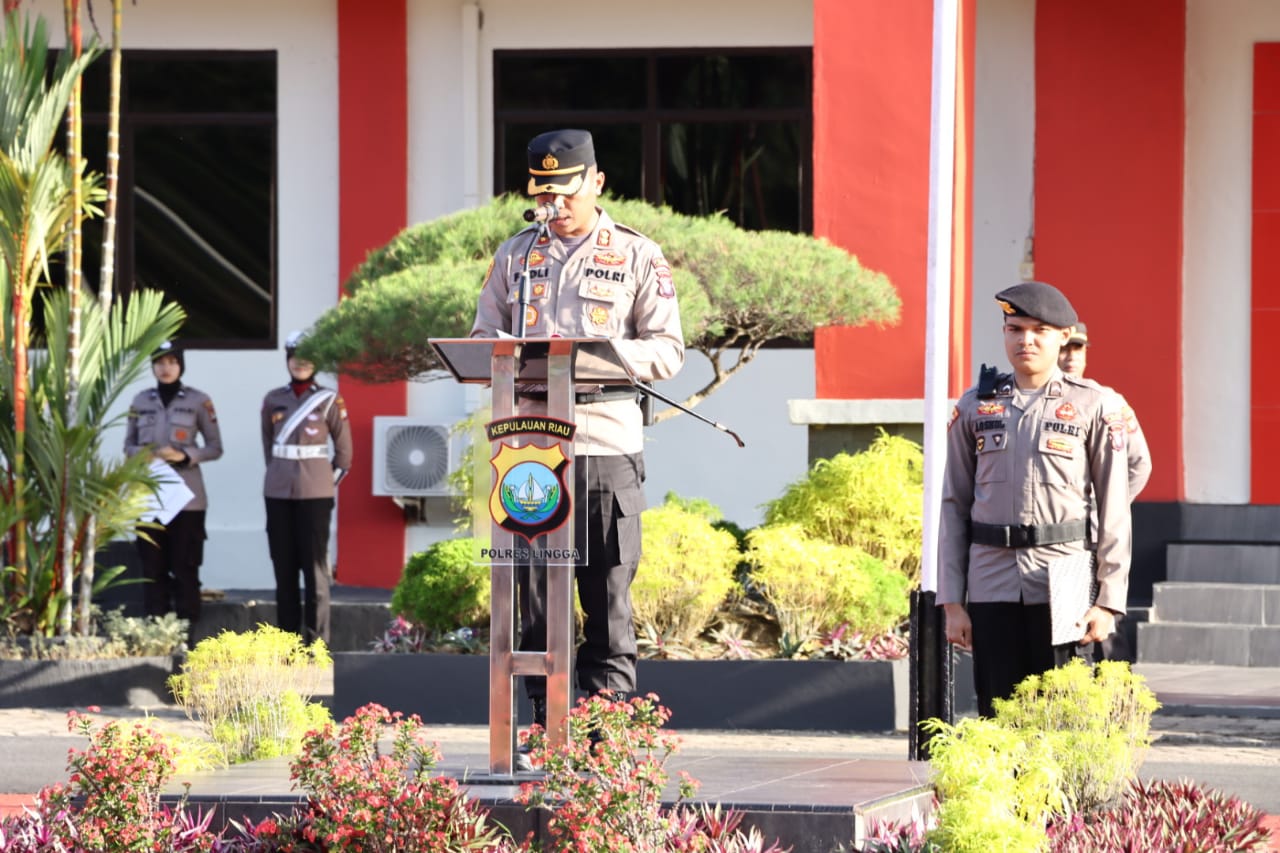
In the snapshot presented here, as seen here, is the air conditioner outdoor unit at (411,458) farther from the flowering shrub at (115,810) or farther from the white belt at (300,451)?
the flowering shrub at (115,810)

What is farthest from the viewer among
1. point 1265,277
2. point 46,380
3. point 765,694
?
point 1265,277

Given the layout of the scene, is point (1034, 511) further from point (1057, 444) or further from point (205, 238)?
point (205, 238)

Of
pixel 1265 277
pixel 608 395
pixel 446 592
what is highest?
pixel 1265 277

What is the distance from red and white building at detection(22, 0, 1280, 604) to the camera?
38.0ft

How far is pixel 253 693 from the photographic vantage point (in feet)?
23.0

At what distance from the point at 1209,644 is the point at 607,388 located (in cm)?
667

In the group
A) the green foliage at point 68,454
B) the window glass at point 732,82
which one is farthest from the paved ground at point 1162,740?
the window glass at point 732,82

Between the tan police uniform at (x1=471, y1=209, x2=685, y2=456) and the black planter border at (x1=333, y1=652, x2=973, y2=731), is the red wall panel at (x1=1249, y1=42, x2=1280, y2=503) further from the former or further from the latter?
the tan police uniform at (x1=471, y1=209, x2=685, y2=456)

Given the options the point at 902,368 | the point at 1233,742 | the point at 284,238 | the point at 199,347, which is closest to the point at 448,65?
the point at 284,238

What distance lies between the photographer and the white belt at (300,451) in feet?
38.7

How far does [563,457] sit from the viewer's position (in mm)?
5312

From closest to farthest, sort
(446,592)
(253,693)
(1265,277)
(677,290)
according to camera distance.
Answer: (253,693)
(677,290)
(446,592)
(1265,277)

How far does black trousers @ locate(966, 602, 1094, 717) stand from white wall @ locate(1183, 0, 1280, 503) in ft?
23.1

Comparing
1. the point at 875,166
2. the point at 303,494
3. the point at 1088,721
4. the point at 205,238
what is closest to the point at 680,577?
the point at 303,494
